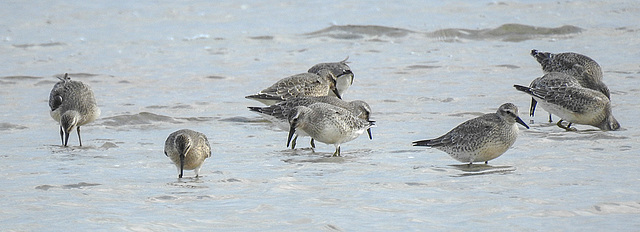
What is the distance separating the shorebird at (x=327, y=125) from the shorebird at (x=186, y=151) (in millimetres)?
1502

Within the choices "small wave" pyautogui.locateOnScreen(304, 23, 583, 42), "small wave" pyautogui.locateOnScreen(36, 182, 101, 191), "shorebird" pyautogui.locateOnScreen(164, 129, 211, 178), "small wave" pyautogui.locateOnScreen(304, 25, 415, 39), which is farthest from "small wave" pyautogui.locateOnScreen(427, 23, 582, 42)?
"small wave" pyautogui.locateOnScreen(36, 182, 101, 191)

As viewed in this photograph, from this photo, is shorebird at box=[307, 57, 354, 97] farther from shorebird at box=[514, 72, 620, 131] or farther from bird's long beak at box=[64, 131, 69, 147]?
bird's long beak at box=[64, 131, 69, 147]

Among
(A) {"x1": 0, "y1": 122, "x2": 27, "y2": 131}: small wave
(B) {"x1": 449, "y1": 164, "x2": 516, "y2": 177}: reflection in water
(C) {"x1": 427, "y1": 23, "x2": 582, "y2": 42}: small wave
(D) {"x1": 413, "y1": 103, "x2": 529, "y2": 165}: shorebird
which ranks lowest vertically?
(B) {"x1": 449, "y1": 164, "x2": 516, "y2": 177}: reflection in water

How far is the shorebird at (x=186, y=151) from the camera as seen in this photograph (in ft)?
29.8

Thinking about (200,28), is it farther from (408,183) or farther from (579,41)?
(408,183)

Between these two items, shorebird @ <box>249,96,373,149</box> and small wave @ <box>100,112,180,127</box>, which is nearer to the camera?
shorebird @ <box>249,96,373,149</box>

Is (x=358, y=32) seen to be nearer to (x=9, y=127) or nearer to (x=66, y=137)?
(x=9, y=127)

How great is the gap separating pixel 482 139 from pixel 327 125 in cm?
190

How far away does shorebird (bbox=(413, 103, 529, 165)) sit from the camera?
9.48 metres

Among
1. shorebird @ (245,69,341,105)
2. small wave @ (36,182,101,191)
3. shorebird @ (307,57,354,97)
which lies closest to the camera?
small wave @ (36,182,101,191)

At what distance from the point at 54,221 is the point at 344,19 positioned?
1569cm

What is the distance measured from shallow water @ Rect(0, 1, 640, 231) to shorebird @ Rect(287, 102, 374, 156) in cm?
23

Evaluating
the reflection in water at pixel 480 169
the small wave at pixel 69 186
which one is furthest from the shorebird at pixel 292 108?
the small wave at pixel 69 186

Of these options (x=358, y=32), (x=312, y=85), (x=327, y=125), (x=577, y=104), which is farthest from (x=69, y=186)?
(x=358, y=32)
